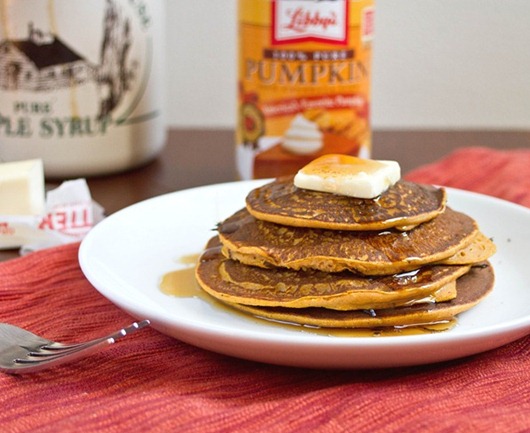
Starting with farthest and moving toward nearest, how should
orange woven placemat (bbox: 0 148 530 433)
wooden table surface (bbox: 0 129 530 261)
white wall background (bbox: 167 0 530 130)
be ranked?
white wall background (bbox: 167 0 530 130), wooden table surface (bbox: 0 129 530 261), orange woven placemat (bbox: 0 148 530 433)

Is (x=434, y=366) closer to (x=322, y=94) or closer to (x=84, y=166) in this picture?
(x=322, y=94)

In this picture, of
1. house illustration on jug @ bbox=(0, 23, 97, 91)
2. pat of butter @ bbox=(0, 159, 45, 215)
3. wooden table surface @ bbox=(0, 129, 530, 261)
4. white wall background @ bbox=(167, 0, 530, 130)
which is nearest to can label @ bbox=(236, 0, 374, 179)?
wooden table surface @ bbox=(0, 129, 530, 261)

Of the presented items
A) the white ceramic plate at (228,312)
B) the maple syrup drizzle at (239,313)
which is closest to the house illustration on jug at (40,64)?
the white ceramic plate at (228,312)

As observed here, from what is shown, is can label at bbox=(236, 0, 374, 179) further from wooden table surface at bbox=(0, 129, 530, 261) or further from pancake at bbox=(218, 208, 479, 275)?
pancake at bbox=(218, 208, 479, 275)

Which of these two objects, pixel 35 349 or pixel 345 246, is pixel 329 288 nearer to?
pixel 345 246

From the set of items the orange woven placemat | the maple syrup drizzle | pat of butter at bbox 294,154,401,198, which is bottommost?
the orange woven placemat

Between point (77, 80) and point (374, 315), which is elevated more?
point (77, 80)

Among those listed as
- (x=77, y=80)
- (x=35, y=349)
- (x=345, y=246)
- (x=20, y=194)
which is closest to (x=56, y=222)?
(x=20, y=194)
